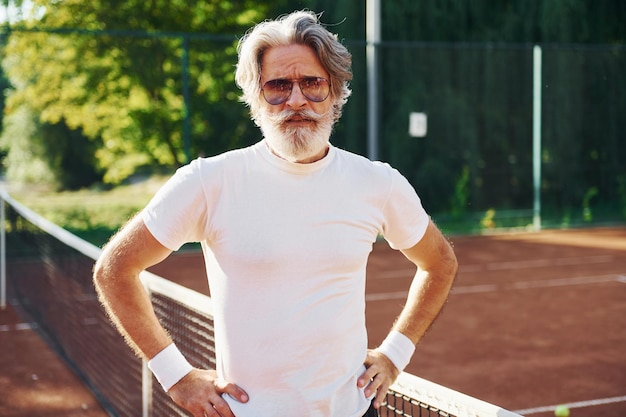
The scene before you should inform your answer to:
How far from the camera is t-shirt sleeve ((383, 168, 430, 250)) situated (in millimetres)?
2291

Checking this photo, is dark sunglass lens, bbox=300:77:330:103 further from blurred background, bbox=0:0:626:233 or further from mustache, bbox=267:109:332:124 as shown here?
blurred background, bbox=0:0:626:233

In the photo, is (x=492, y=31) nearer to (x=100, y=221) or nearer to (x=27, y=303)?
(x=100, y=221)

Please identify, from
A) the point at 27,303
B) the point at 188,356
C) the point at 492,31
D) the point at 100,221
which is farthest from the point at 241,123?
the point at 188,356

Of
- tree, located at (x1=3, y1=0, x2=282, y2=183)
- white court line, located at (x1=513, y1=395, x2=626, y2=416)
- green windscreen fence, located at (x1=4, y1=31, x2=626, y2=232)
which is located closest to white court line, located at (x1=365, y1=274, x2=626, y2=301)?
white court line, located at (x1=513, y1=395, x2=626, y2=416)

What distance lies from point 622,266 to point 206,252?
10.0 metres

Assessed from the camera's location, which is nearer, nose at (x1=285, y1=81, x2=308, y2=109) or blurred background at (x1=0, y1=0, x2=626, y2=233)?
nose at (x1=285, y1=81, x2=308, y2=109)

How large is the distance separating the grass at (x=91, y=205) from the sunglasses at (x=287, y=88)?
11726mm

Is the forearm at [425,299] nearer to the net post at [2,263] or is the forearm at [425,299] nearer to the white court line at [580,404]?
the white court line at [580,404]

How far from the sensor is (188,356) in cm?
457

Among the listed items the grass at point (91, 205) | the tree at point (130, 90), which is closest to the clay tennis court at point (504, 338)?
the grass at point (91, 205)

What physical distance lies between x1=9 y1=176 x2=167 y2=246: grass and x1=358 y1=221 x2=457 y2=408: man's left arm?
11.5 m

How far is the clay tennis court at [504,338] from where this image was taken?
19.2 ft

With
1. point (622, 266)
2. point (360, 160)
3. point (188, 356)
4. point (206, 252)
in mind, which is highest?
point (360, 160)

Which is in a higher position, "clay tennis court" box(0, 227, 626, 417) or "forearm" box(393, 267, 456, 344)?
"forearm" box(393, 267, 456, 344)
